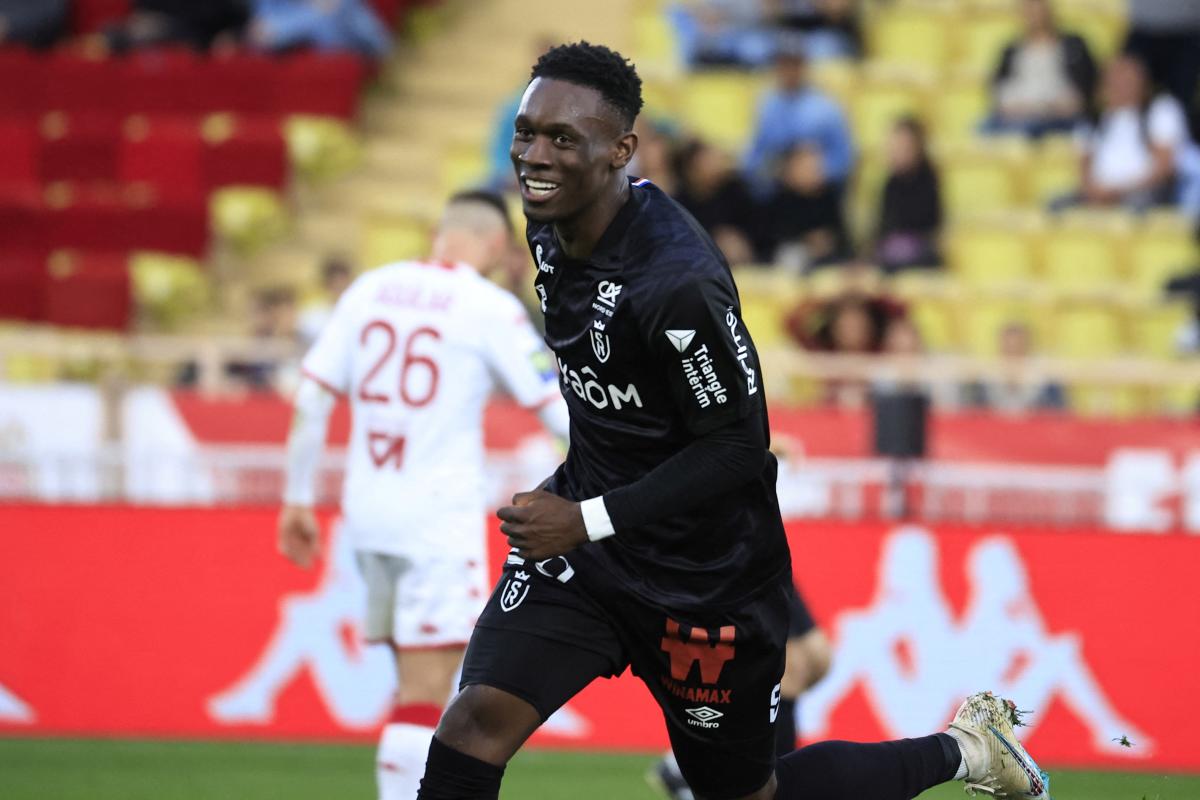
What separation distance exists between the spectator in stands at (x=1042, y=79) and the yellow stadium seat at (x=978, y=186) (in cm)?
43

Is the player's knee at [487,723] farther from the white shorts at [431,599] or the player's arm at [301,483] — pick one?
the player's arm at [301,483]

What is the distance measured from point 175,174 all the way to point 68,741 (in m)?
7.58

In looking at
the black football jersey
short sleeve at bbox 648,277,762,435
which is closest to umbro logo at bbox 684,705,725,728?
the black football jersey

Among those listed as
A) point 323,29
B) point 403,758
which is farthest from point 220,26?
point 403,758

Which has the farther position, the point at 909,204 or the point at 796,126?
the point at 796,126

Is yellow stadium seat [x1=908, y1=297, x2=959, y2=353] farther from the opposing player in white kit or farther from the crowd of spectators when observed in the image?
the opposing player in white kit

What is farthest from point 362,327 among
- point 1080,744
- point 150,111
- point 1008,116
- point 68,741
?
point 150,111

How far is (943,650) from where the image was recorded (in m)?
9.79

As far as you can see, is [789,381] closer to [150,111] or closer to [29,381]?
[29,381]

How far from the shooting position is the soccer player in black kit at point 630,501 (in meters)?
4.96

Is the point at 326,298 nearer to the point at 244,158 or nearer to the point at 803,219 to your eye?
the point at 244,158

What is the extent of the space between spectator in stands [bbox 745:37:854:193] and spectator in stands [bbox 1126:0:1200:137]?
2.35 m

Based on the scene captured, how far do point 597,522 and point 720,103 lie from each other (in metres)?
11.0

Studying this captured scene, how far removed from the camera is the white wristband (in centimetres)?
495
